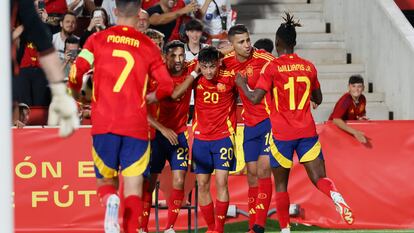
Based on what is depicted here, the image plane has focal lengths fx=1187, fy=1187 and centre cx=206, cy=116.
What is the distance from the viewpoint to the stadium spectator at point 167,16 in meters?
17.6

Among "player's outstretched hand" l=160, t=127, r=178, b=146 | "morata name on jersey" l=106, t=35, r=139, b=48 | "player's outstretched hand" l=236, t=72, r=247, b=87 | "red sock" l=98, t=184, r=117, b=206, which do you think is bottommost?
"red sock" l=98, t=184, r=117, b=206

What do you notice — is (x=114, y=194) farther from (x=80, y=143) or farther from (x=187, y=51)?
(x=187, y=51)

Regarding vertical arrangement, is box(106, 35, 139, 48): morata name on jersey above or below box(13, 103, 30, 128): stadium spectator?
above

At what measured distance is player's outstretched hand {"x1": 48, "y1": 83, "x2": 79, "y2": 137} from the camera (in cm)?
729

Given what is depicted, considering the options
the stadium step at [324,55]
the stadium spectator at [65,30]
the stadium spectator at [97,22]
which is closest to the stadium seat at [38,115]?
the stadium spectator at [65,30]

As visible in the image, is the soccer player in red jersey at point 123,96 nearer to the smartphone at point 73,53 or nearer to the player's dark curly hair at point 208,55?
the player's dark curly hair at point 208,55

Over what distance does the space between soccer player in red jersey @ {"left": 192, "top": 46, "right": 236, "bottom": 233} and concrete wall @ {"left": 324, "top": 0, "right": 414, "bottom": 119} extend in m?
5.21

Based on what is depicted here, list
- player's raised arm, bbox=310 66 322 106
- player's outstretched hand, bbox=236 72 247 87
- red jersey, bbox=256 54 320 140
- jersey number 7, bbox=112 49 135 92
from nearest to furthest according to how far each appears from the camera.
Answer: jersey number 7, bbox=112 49 135 92, red jersey, bbox=256 54 320 140, player's raised arm, bbox=310 66 322 106, player's outstretched hand, bbox=236 72 247 87

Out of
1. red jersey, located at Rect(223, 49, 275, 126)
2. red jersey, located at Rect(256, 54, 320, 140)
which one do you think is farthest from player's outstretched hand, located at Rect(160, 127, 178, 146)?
red jersey, located at Rect(256, 54, 320, 140)

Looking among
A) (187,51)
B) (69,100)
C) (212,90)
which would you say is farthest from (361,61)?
(69,100)

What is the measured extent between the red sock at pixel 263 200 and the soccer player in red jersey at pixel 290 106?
0.52 metres

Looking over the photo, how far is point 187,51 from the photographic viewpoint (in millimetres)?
16453

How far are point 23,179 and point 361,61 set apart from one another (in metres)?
7.03

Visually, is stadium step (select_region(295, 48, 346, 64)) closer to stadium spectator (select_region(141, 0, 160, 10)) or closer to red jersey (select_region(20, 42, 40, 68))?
Answer: stadium spectator (select_region(141, 0, 160, 10))
